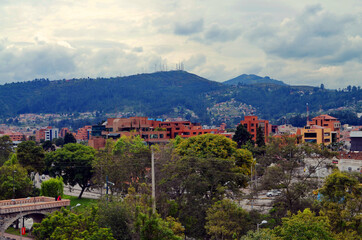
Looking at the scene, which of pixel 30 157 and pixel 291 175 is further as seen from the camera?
pixel 30 157

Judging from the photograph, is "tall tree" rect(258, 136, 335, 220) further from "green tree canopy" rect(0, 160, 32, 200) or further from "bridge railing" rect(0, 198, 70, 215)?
"green tree canopy" rect(0, 160, 32, 200)

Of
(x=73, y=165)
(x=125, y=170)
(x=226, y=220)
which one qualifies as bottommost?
(x=226, y=220)

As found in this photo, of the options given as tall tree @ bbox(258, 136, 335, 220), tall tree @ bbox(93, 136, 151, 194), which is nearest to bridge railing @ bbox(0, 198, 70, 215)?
tall tree @ bbox(93, 136, 151, 194)

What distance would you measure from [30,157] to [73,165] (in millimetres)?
5687

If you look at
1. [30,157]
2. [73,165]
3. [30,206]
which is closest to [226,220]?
[30,206]

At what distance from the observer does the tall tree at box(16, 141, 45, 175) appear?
58375 millimetres

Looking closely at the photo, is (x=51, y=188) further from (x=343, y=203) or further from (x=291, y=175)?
(x=343, y=203)

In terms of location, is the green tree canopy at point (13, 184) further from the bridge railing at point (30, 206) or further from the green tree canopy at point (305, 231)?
the green tree canopy at point (305, 231)

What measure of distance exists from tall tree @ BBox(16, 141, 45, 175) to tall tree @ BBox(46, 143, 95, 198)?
140cm

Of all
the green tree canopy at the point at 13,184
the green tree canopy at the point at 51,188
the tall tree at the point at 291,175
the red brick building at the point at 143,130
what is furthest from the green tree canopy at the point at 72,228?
the red brick building at the point at 143,130

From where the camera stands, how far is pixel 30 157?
58531 millimetres

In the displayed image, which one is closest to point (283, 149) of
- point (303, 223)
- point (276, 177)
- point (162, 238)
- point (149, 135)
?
point (276, 177)

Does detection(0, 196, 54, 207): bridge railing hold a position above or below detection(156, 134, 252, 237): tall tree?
below

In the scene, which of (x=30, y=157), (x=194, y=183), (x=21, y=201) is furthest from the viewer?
(x=30, y=157)
